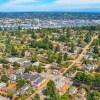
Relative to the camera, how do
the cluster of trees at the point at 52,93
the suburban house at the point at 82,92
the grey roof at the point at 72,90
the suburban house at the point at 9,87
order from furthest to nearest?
1. the suburban house at the point at 9,87
2. the grey roof at the point at 72,90
3. the suburban house at the point at 82,92
4. the cluster of trees at the point at 52,93

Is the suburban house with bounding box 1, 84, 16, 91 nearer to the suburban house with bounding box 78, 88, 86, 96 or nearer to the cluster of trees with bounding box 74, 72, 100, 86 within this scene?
the suburban house with bounding box 78, 88, 86, 96

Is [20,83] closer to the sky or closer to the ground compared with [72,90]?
closer to the sky

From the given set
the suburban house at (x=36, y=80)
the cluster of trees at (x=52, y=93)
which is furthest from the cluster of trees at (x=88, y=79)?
the suburban house at (x=36, y=80)

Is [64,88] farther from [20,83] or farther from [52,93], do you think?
[20,83]

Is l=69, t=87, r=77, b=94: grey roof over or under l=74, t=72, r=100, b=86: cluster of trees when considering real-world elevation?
under

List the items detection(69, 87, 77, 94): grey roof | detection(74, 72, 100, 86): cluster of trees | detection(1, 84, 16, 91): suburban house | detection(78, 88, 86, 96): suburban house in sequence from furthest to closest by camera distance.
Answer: detection(74, 72, 100, 86): cluster of trees → detection(1, 84, 16, 91): suburban house → detection(69, 87, 77, 94): grey roof → detection(78, 88, 86, 96): suburban house

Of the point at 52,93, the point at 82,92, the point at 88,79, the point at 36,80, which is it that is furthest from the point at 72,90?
the point at 36,80

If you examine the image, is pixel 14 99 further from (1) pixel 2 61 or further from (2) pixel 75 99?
(1) pixel 2 61

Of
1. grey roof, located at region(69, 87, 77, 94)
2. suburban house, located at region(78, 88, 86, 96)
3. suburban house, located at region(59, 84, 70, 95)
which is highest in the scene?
grey roof, located at region(69, 87, 77, 94)

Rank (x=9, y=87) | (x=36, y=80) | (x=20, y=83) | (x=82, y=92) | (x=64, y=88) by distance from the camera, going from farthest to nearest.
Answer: (x=36, y=80), (x=9, y=87), (x=64, y=88), (x=20, y=83), (x=82, y=92)

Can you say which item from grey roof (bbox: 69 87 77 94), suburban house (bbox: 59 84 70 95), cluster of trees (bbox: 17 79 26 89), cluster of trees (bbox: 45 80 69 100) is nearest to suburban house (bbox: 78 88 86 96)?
grey roof (bbox: 69 87 77 94)

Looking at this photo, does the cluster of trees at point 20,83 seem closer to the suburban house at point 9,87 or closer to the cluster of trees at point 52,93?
the suburban house at point 9,87

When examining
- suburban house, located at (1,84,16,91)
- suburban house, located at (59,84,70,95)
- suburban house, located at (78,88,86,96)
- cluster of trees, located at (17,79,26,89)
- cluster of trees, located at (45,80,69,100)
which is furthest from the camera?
cluster of trees, located at (17,79,26,89)
